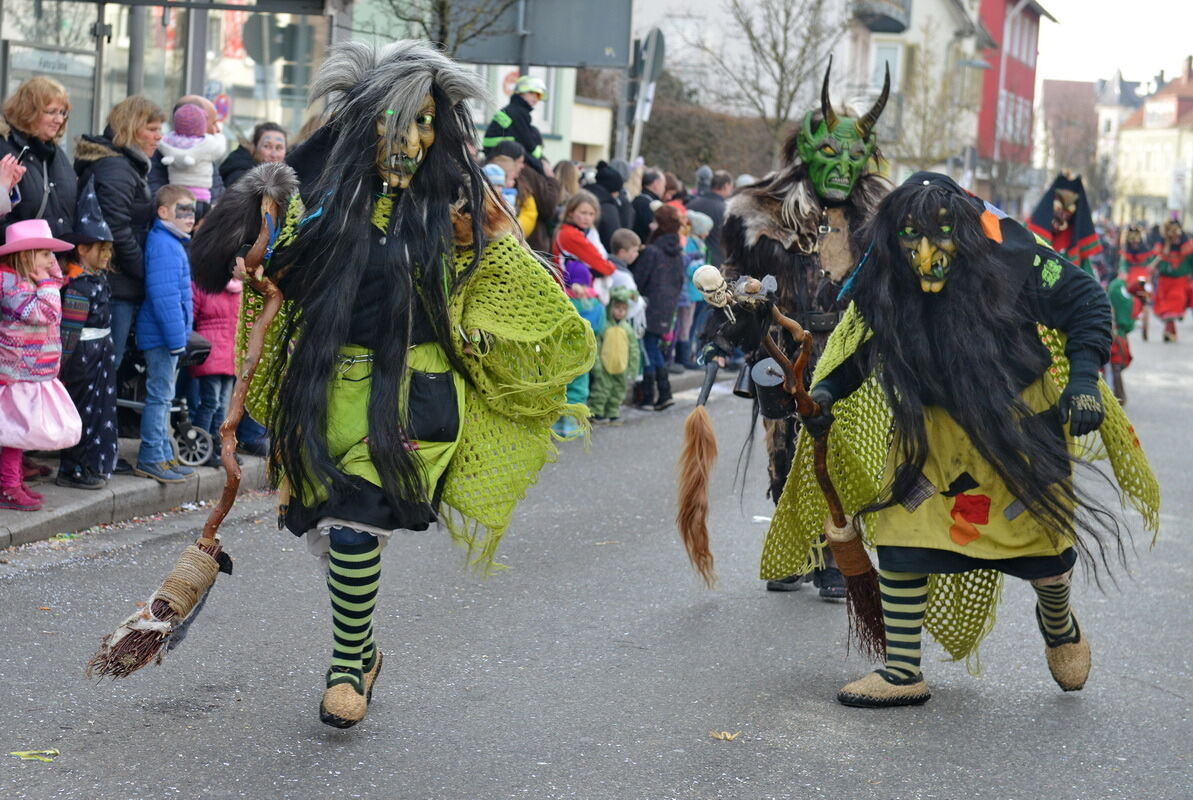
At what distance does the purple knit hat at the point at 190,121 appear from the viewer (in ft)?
28.5

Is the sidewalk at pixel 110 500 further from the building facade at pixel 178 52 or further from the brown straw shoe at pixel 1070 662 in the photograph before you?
the brown straw shoe at pixel 1070 662

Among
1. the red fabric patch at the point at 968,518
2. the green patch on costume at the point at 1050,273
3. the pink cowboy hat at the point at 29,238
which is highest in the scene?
the green patch on costume at the point at 1050,273

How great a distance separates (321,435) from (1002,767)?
214cm

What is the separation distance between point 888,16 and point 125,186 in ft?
133

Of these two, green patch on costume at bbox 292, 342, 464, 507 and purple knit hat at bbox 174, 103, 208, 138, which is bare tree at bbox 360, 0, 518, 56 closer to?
purple knit hat at bbox 174, 103, 208, 138

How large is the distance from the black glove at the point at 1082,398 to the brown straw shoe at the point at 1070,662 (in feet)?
2.80

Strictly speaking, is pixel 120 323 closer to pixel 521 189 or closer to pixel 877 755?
pixel 521 189

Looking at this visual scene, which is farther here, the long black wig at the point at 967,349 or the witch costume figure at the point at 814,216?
the witch costume figure at the point at 814,216

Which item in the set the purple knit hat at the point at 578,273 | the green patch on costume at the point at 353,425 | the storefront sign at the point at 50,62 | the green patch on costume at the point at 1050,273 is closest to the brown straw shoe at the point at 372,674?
the green patch on costume at the point at 353,425

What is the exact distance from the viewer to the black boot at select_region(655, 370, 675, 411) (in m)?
12.8

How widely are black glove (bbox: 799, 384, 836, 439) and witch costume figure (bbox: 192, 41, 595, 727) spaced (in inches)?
37.5

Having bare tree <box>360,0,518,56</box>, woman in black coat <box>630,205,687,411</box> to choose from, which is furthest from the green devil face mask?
woman in black coat <box>630,205,687,411</box>

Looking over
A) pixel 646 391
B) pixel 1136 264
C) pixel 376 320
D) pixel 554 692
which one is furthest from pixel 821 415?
pixel 1136 264

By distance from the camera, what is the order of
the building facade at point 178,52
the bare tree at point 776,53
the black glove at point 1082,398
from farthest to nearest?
1. the bare tree at point 776,53
2. the building facade at point 178,52
3. the black glove at point 1082,398
